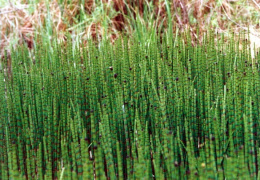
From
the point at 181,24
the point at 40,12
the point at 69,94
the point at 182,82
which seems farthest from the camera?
the point at 40,12

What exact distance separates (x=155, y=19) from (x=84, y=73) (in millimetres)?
2066

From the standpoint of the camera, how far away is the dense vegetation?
1.15 meters

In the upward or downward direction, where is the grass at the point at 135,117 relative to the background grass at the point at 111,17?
downward

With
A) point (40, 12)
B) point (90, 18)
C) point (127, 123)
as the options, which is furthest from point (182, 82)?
point (40, 12)

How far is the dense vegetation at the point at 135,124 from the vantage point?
1149mm

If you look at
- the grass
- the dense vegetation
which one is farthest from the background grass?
the dense vegetation

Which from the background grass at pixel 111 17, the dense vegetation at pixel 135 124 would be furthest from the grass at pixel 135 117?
the background grass at pixel 111 17

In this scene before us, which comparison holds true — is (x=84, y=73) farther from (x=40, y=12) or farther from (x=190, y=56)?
(x=40, y=12)

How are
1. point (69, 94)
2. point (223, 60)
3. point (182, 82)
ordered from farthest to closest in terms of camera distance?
1. point (223, 60)
2. point (69, 94)
3. point (182, 82)

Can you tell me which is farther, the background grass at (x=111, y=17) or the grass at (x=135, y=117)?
the background grass at (x=111, y=17)

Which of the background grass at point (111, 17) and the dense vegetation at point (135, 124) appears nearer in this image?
the dense vegetation at point (135, 124)

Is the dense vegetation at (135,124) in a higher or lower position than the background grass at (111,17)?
lower

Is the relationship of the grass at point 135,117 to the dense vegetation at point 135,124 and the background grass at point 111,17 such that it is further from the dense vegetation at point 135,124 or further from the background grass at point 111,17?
the background grass at point 111,17

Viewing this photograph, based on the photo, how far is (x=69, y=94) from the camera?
1.86 meters
